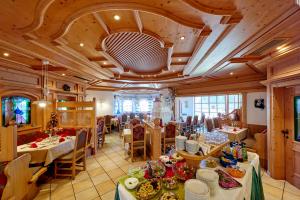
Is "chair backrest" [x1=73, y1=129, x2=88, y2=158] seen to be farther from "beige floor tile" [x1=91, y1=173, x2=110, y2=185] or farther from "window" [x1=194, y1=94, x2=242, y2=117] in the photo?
"window" [x1=194, y1=94, x2=242, y2=117]

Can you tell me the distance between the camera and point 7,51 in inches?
96.9

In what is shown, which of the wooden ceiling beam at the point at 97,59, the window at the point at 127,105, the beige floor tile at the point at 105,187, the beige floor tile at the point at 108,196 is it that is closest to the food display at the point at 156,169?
the beige floor tile at the point at 108,196

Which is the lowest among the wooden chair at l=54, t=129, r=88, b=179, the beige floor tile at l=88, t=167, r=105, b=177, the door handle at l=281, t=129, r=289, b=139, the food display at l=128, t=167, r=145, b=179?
the beige floor tile at l=88, t=167, r=105, b=177

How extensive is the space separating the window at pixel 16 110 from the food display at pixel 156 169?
3.49 m

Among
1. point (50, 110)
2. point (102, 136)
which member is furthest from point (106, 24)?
point (102, 136)

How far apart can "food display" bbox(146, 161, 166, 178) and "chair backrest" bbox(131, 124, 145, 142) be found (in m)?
2.46

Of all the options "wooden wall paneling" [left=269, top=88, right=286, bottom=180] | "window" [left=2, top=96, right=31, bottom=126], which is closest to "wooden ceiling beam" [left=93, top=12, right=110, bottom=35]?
"window" [left=2, top=96, right=31, bottom=126]

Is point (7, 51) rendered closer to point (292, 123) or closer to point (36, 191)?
point (36, 191)

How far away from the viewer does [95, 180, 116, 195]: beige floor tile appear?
2.71 meters

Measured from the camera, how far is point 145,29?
202cm

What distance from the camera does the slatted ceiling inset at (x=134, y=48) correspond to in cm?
230

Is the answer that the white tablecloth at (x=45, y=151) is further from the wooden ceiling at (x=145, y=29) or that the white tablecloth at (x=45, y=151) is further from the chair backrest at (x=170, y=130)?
the chair backrest at (x=170, y=130)

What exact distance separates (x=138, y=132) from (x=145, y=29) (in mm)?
2935

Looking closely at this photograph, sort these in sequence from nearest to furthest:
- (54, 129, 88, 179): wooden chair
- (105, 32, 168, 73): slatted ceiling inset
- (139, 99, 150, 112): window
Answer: (105, 32, 168, 73): slatted ceiling inset, (54, 129, 88, 179): wooden chair, (139, 99, 150, 112): window
